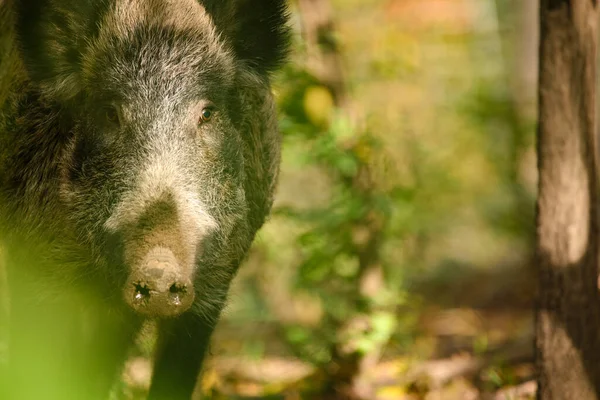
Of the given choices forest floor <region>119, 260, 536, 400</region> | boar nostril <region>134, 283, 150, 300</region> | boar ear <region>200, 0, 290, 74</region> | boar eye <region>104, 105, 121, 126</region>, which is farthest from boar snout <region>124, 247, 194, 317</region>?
forest floor <region>119, 260, 536, 400</region>

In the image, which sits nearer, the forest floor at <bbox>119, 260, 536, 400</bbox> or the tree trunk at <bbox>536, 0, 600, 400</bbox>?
the tree trunk at <bbox>536, 0, 600, 400</bbox>

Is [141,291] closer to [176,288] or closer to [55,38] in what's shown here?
[176,288]

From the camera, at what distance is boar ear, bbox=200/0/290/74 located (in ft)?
13.1

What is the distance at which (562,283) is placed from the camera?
3.82 meters

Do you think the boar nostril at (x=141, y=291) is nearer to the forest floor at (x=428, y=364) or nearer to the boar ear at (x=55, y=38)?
the boar ear at (x=55, y=38)

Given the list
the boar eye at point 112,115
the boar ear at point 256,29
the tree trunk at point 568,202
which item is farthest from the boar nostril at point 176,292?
the tree trunk at point 568,202

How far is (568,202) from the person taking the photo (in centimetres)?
379

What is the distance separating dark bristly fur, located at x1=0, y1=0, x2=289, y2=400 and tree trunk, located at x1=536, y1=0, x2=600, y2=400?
1268mm

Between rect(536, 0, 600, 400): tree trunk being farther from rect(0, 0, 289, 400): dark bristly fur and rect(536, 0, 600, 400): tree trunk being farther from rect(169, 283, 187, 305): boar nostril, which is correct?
rect(169, 283, 187, 305): boar nostril

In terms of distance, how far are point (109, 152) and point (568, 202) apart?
6.59 ft

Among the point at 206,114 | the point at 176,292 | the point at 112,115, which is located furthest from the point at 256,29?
the point at 176,292

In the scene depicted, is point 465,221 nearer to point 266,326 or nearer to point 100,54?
point 266,326

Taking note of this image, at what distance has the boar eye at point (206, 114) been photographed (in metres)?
3.67

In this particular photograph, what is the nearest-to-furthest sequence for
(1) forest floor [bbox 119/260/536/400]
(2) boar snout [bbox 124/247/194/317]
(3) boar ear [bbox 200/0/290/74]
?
(2) boar snout [bbox 124/247/194/317] < (3) boar ear [bbox 200/0/290/74] < (1) forest floor [bbox 119/260/536/400]
